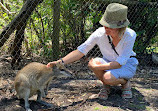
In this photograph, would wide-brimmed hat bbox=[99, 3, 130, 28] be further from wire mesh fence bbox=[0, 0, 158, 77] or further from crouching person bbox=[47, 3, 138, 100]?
wire mesh fence bbox=[0, 0, 158, 77]

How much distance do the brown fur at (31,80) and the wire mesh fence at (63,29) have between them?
115 cm

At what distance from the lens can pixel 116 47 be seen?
10.5ft

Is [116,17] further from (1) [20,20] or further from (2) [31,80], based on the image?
(1) [20,20]

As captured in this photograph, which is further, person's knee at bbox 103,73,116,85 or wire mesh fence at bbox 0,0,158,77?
wire mesh fence at bbox 0,0,158,77

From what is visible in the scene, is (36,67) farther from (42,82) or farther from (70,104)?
(70,104)

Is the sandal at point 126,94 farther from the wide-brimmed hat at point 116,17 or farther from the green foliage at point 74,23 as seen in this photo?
the green foliage at point 74,23

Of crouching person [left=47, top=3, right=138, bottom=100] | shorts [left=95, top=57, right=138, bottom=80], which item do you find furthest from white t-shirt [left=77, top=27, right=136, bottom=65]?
shorts [left=95, top=57, right=138, bottom=80]

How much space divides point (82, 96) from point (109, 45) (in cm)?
105

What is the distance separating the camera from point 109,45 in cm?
326

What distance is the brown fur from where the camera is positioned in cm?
304

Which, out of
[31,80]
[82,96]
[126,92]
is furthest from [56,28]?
[126,92]

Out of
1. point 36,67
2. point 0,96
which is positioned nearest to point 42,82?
point 36,67

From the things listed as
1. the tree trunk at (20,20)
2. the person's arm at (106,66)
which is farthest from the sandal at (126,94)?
the tree trunk at (20,20)

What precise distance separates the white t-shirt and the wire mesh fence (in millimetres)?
1400
